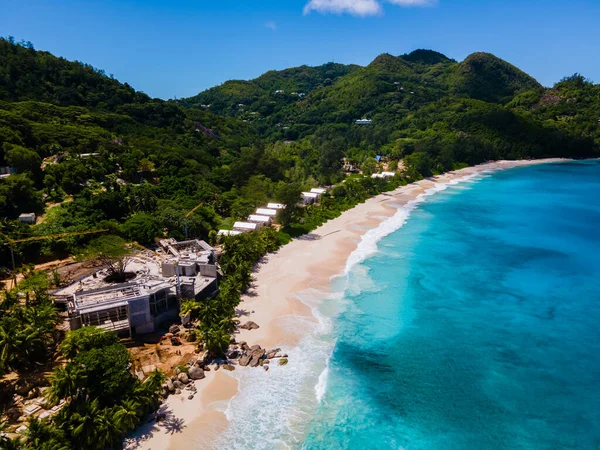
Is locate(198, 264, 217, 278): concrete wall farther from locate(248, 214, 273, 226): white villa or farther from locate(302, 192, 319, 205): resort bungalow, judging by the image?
locate(302, 192, 319, 205): resort bungalow

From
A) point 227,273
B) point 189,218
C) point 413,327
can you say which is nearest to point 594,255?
point 413,327

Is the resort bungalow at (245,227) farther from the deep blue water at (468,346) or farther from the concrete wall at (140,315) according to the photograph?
the concrete wall at (140,315)

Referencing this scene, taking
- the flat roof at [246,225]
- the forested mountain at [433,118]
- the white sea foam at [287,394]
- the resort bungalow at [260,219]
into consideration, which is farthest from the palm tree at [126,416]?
the forested mountain at [433,118]

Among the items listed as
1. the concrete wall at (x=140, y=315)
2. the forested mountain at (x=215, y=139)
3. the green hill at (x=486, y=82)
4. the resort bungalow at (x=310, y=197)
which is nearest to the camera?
the concrete wall at (x=140, y=315)

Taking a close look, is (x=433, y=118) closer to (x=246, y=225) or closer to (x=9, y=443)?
(x=246, y=225)

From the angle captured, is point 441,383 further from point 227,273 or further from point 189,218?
point 189,218

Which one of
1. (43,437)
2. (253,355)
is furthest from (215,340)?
(43,437)
